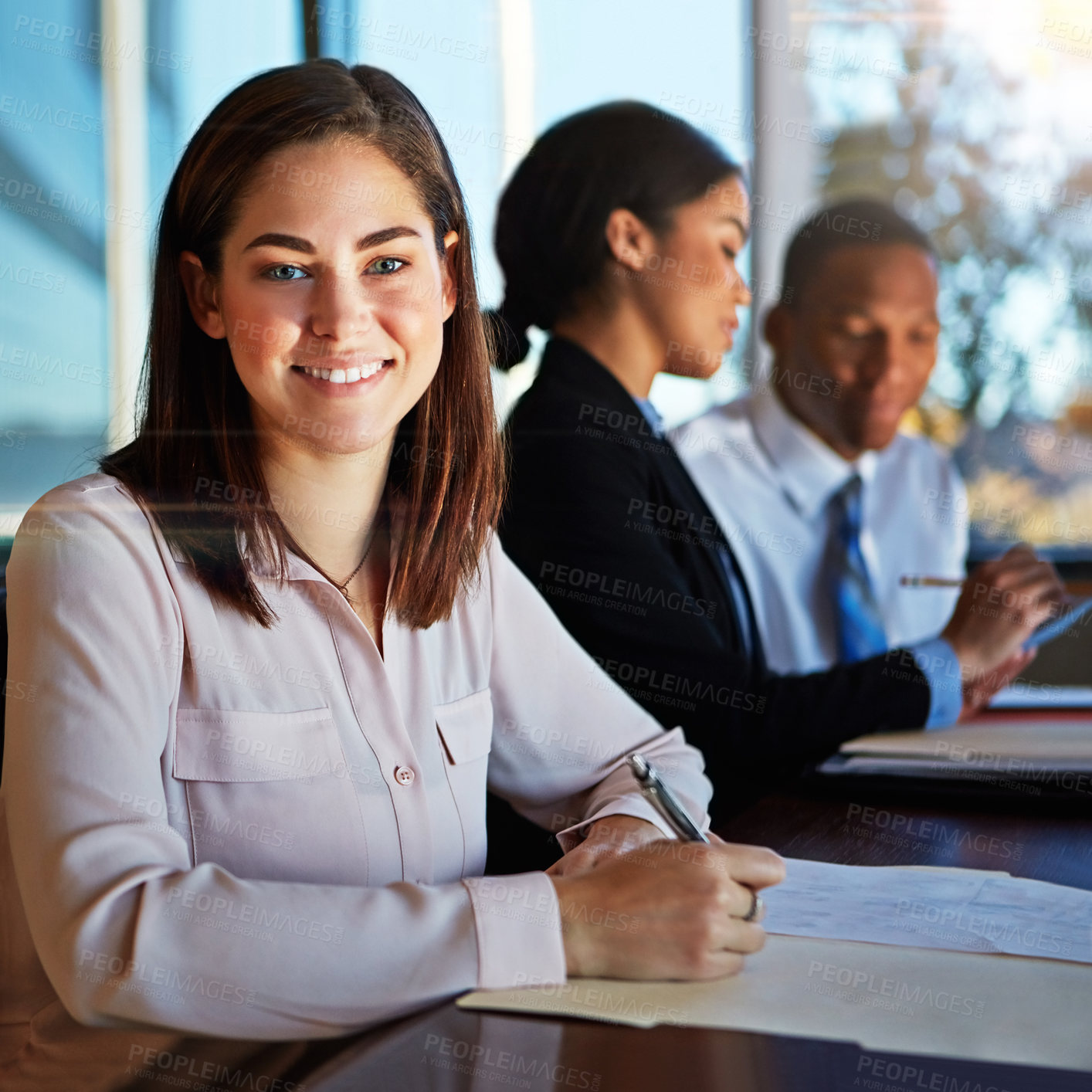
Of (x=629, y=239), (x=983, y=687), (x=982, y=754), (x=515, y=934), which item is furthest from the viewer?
(x=629, y=239)

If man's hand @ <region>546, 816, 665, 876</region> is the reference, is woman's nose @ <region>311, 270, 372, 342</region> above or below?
above

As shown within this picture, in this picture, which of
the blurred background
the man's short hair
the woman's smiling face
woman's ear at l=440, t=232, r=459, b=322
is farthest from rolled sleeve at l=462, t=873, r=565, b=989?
the man's short hair

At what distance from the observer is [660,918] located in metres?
0.70

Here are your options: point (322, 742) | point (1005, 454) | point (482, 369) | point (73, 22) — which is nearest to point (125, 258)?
point (73, 22)

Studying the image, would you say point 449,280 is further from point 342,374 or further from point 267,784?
point 267,784

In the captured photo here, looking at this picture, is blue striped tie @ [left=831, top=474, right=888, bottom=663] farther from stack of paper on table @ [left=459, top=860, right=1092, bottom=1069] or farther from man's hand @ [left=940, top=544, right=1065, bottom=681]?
stack of paper on table @ [left=459, top=860, right=1092, bottom=1069]

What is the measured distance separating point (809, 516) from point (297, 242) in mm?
1705

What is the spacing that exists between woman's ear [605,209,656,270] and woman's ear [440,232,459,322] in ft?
2.32

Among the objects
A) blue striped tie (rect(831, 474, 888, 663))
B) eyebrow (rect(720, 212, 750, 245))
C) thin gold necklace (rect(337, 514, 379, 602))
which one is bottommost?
blue striped tie (rect(831, 474, 888, 663))

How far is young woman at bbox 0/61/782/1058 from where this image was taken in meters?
0.66

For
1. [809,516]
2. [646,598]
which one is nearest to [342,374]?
[646,598]

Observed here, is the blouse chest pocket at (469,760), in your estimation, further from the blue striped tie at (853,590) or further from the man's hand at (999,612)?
the blue striped tie at (853,590)

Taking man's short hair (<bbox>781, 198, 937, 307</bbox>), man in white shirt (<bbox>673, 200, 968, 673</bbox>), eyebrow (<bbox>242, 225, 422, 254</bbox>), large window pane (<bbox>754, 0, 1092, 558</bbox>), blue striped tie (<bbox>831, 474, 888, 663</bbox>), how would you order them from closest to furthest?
1. eyebrow (<bbox>242, 225, 422, 254</bbox>)
2. blue striped tie (<bbox>831, 474, 888, 663</bbox>)
3. man in white shirt (<bbox>673, 200, 968, 673</bbox>)
4. man's short hair (<bbox>781, 198, 937, 307</bbox>)
5. large window pane (<bbox>754, 0, 1092, 558</bbox>)

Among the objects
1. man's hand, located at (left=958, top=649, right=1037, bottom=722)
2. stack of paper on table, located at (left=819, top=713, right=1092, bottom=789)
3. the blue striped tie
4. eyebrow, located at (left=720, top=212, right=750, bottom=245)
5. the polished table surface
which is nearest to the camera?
the polished table surface
